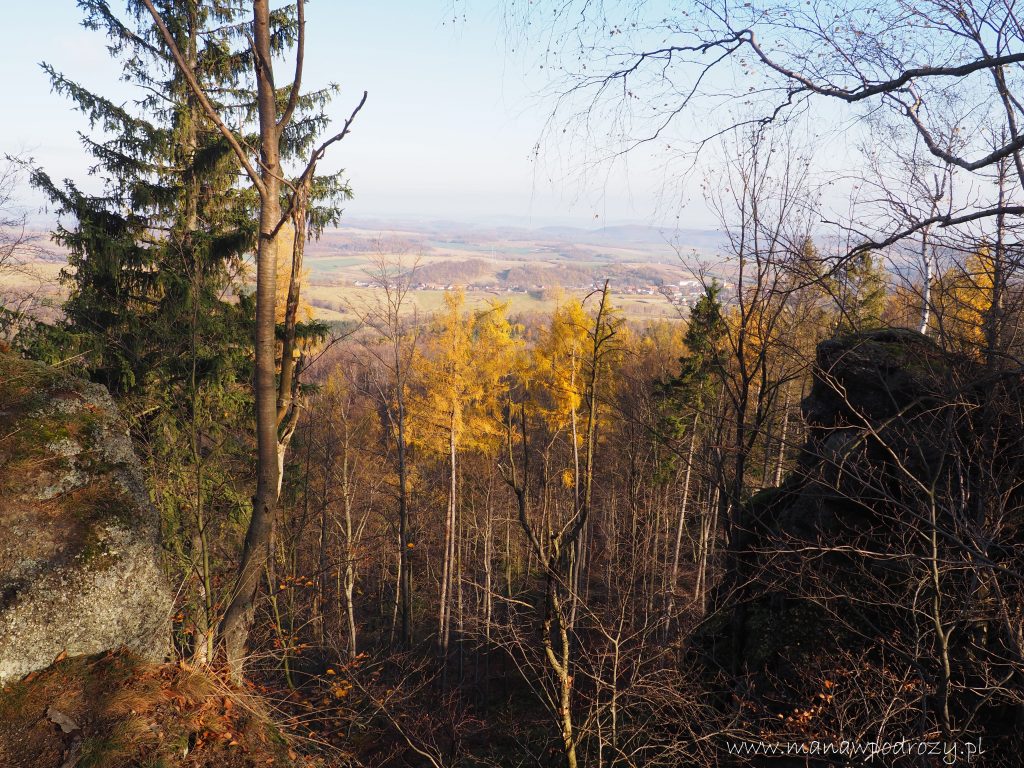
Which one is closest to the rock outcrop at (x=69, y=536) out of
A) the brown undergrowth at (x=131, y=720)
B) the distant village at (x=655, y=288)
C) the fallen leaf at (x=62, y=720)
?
the brown undergrowth at (x=131, y=720)

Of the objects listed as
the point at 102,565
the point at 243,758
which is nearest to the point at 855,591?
the point at 243,758

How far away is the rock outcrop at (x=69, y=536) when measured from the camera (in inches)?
163

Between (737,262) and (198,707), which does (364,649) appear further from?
(737,262)

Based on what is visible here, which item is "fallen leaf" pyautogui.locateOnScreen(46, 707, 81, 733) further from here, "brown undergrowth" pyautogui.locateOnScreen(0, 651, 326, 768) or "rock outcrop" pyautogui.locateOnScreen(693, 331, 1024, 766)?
"rock outcrop" pyautogui.locateOnScreen(693, 331, 1024, 766)

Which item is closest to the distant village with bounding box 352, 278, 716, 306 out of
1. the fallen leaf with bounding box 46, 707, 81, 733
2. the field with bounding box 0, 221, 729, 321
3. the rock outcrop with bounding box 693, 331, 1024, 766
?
the field with bounding box 0, 221, 729, 321

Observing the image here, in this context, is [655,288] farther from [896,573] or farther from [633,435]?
[633,435]

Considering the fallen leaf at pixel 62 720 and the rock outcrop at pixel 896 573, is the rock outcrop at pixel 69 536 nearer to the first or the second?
the fallen leaf at pixel 62 720

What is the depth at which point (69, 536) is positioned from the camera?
455 cm

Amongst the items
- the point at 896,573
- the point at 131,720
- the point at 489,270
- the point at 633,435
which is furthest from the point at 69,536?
the point at 489,270

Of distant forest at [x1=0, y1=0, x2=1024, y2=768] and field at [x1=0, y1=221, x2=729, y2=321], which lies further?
field at [x1=0, y1=221, x2=729, y2=321]

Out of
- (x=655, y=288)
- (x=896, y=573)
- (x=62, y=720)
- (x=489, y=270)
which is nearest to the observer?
(x=62, y=720)

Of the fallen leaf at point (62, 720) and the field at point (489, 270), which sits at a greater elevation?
the field at point (489, 270)

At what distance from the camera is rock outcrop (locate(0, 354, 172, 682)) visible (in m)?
4.14

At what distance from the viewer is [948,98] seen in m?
3.57
